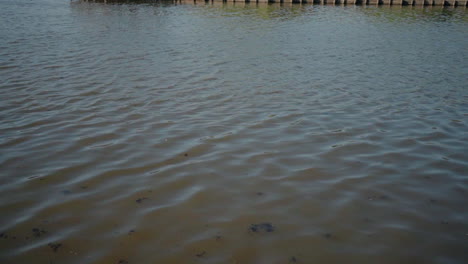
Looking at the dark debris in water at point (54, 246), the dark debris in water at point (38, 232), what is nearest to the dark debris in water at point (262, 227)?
the dark debris in water at point (54, 246)

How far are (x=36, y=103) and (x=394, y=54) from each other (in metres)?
12.2

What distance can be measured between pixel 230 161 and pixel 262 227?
4.93 feet

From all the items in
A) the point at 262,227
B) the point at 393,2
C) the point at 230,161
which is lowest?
the point at 262,227

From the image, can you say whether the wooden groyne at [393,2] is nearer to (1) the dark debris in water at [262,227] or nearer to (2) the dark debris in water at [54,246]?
(1) the dark debris in water at [262,227]

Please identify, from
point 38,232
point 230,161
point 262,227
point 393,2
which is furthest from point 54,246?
point 393,2

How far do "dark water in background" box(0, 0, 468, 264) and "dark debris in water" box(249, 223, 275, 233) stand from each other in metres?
0.02

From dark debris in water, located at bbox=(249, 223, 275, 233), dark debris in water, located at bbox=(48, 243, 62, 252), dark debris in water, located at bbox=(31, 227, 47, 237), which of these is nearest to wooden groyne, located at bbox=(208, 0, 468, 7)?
dark debris in water, located at bbox=(249, 223, 275, 233)

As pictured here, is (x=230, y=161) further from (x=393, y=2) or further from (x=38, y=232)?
(x=393, y=2)

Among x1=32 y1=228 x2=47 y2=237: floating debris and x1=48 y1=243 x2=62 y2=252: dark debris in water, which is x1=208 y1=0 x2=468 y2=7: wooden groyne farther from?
x1=48 y1=243 x2=62 y2=252: dark debris in water

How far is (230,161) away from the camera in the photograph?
16.4ft

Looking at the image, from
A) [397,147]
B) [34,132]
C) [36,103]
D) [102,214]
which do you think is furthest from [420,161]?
[36,103]

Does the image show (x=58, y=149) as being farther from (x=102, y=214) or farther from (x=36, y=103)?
(x=36, y=103)

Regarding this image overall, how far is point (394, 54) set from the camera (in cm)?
1303

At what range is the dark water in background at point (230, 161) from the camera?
11.3 ft
